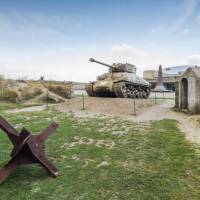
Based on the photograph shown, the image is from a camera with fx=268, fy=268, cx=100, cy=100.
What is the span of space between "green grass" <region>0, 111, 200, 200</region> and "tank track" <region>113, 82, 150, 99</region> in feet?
34.8

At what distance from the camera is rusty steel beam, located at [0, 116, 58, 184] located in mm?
4340

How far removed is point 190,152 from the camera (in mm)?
6082

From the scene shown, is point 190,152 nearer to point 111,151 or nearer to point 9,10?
point 111,151

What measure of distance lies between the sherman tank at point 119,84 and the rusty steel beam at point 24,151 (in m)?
13.9

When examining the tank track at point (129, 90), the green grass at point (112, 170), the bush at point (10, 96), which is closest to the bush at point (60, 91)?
the bush at point (10, 96)

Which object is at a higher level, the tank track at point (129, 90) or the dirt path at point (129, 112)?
the tank track at point (129, 90)

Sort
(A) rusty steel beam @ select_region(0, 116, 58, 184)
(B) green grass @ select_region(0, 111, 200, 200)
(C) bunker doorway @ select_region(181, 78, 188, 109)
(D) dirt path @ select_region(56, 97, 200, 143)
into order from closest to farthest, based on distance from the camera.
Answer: (B) green grass @ select_region(0, 111, 200, 200) < (A) rusty steel beam @ select_region(0, 116, 58, 184) < (D) dirt path @ select_region(56, 97, 200, 143) < (C) bunker doorway @ select_region(181, 78, 188, 109)

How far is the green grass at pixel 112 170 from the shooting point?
400 cm

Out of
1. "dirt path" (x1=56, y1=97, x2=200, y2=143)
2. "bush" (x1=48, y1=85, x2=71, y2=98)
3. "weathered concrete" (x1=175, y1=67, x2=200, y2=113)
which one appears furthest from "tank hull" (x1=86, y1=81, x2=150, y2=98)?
"weathered concrete" (x1=175, y1=67, x2=200, y2=113)

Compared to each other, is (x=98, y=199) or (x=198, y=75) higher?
(x=198, y=75)

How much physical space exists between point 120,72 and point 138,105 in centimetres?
584

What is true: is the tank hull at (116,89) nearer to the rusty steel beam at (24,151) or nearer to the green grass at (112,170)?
the green grass at (112,170)

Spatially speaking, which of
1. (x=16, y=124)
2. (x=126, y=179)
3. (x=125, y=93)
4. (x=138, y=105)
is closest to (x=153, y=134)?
(x=126, y=179)

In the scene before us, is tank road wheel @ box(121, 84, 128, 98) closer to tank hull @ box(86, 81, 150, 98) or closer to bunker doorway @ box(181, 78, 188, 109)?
tank hull @ box(86, 81, 150, 98)
